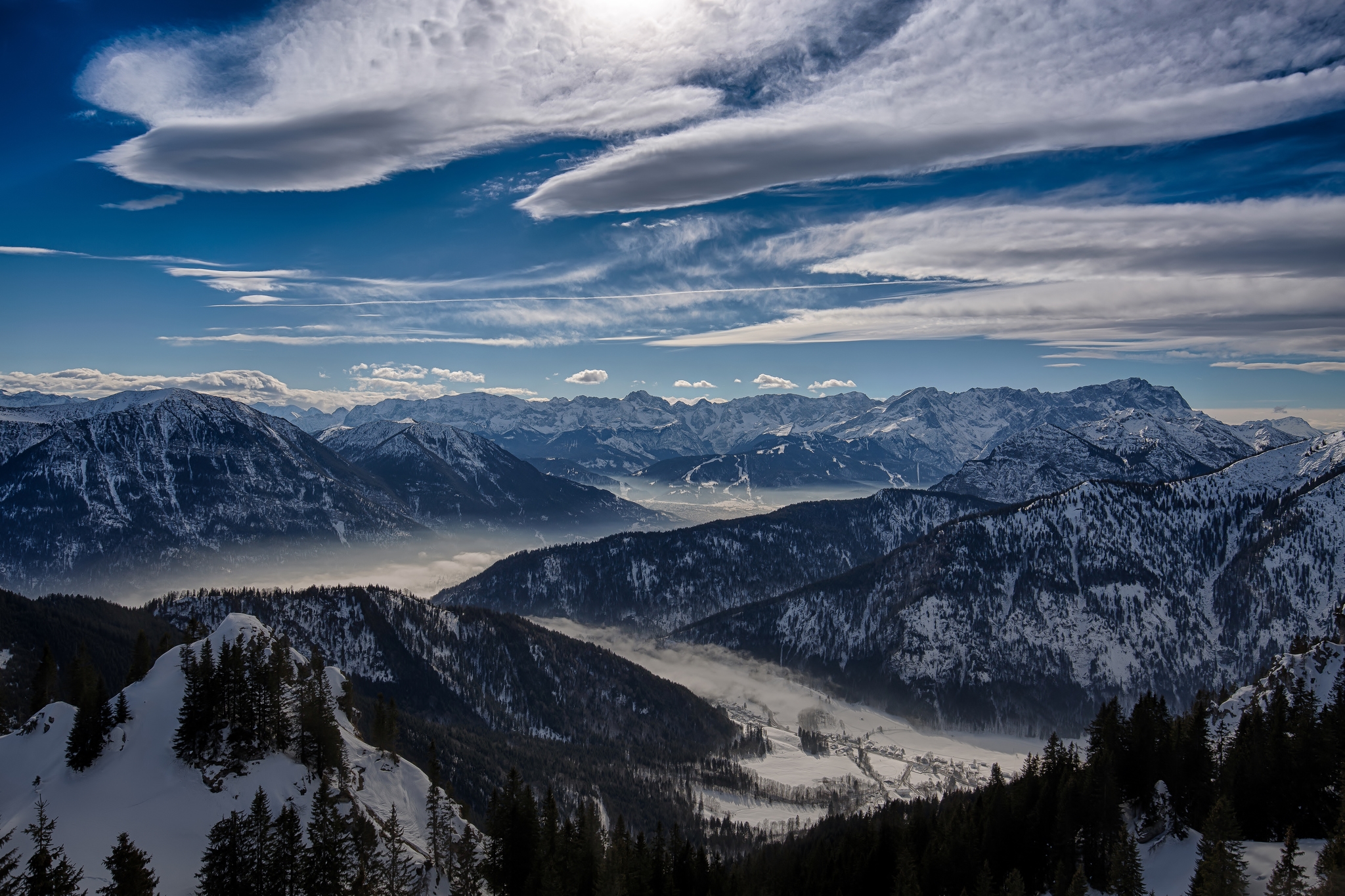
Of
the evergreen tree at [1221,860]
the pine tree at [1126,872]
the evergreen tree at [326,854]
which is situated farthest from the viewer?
the pine tree at [1126,872]

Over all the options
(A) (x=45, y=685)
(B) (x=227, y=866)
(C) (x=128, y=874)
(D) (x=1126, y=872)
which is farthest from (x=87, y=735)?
(D) (x=1126, y=872)

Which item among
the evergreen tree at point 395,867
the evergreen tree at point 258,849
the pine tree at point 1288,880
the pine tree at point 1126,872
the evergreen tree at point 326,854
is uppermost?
the evergreen tree at point 258,849

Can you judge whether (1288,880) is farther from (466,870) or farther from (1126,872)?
(466,870)

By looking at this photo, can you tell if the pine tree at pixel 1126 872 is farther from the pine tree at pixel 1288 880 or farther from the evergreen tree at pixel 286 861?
the evergreen tree at pixel 286 861

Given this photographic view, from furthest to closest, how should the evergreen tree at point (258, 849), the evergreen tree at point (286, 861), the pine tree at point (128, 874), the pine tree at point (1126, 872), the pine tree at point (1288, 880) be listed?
1. the pine tree at point (1126, 872)
2. the evergreen tree at point (286, 861)
3. the evergreen tree at point (258, 849)
4. the pine tree at point (1288, 880)
5. the pine tree at point (128, 874)

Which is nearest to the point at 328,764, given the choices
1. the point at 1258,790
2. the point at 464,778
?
the point at 464,778

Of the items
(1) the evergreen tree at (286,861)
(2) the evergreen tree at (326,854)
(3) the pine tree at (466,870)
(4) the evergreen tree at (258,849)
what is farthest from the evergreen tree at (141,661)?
(3) the pine tree at (466,870)
